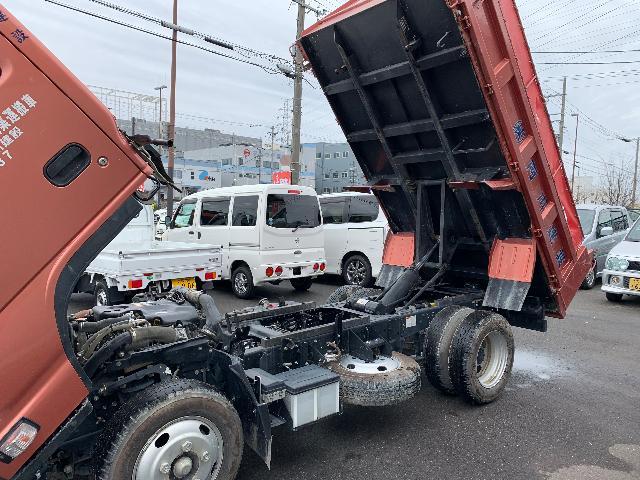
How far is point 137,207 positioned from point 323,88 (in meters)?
3.02

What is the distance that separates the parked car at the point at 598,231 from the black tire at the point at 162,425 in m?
10.3

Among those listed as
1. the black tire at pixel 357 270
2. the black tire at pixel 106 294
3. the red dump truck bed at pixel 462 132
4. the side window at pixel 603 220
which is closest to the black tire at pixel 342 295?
the red dump truck bed at pixel 462 132

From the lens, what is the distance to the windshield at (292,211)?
31.7 ft

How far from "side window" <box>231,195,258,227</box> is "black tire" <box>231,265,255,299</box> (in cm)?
87

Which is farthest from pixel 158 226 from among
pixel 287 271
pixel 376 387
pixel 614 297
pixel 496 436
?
pixel 496 436

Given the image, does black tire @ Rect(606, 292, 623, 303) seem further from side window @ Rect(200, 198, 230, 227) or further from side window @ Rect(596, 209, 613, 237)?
side window @ Rect(200, 198, 230, 227)

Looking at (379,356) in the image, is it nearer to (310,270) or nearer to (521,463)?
(521,463)

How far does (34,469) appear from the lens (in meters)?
2.47

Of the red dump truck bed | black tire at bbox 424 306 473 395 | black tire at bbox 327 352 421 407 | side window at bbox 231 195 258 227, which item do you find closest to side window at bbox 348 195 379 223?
side window at bbox 231 195 258 227

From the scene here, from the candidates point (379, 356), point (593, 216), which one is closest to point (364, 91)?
point (379, 356)

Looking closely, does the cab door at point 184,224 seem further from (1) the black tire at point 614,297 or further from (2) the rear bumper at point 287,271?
(1) the black tire at point 614,297

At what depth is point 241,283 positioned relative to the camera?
392 inches

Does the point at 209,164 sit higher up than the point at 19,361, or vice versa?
the point at 209,164

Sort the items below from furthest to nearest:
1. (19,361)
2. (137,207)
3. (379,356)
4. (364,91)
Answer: (364,91), (379,356), (137,207), (19,361)
